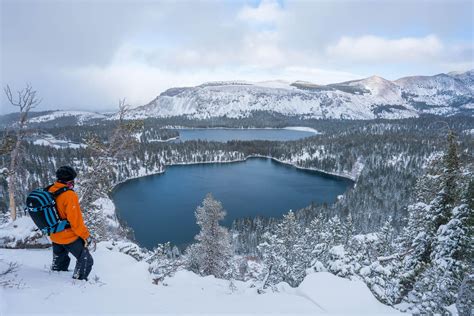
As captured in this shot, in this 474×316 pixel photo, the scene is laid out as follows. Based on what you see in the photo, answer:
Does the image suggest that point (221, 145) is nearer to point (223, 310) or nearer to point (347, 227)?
point (347, 227)

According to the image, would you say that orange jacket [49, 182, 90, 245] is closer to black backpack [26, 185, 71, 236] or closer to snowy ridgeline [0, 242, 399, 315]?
black backpack [26, 185, 71, 236]

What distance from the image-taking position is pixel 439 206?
14445 mm

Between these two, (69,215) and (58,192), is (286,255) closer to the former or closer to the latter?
(69,215)

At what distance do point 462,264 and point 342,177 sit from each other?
145502mm

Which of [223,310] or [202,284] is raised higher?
[223,310]

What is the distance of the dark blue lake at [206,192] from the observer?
258 feet

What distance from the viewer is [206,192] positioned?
109062 millimetres

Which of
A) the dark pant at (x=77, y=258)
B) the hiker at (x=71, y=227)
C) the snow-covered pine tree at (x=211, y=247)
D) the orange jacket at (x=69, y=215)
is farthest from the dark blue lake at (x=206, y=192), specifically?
the orange jacket at (x=69, y=215)

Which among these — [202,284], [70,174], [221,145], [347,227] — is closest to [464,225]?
[202,284]

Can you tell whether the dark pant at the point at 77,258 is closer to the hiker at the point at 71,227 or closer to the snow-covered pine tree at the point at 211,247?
the hiker at the point at 71,227

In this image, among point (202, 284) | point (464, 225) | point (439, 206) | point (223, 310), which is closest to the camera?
point (223, 310)

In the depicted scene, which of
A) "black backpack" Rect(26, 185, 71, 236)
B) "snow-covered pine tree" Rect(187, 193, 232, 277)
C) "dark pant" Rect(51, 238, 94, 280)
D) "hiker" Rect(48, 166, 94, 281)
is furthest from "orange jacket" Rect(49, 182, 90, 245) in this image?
"snow-covered pine tree" Rect(187, 193, 232, 277)

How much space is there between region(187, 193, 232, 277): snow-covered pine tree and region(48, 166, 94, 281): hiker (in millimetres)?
18391

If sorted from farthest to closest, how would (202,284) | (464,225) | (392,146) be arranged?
(392,146)
(464,225)
(202,284)
